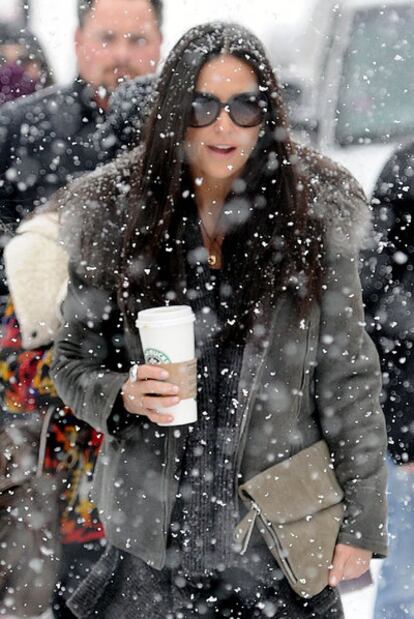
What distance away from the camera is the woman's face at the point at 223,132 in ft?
6.86

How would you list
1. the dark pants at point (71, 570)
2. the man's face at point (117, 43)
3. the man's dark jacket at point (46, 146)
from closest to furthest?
the dark pants at point (71, 570) → the man's dark jacket at point (46, 146) → the man's face at point (117, 43)

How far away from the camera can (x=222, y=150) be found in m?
2.13

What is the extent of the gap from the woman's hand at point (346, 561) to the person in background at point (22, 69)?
2.08 meters

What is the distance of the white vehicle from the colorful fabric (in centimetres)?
291

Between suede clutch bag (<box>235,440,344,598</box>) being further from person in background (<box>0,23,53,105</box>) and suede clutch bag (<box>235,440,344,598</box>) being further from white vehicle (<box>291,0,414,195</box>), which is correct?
white vehicle (<box>291,0,414,195</box>)

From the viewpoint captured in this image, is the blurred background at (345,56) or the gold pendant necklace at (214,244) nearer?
the gold pendant necklace at (214,244)

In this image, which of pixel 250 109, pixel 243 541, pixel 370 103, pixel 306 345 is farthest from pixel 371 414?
pixel 370 103

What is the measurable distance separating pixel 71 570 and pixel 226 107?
140 cm

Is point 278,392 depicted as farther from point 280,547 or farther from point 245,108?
point 245,108

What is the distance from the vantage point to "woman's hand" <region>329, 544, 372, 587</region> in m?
2.16

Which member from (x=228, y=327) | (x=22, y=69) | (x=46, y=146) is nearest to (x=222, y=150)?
(x=228, y=327)

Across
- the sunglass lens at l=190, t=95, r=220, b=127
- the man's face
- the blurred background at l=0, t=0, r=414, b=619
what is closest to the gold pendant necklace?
the sunglass lens at l=190, t=95, r=220, b=127

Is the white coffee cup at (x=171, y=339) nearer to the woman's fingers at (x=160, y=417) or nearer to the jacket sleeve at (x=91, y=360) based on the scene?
the woman's fingers at (x=160, y=417)

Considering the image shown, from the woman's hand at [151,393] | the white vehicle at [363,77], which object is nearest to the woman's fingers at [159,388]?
the woman's hand at [151,393]
